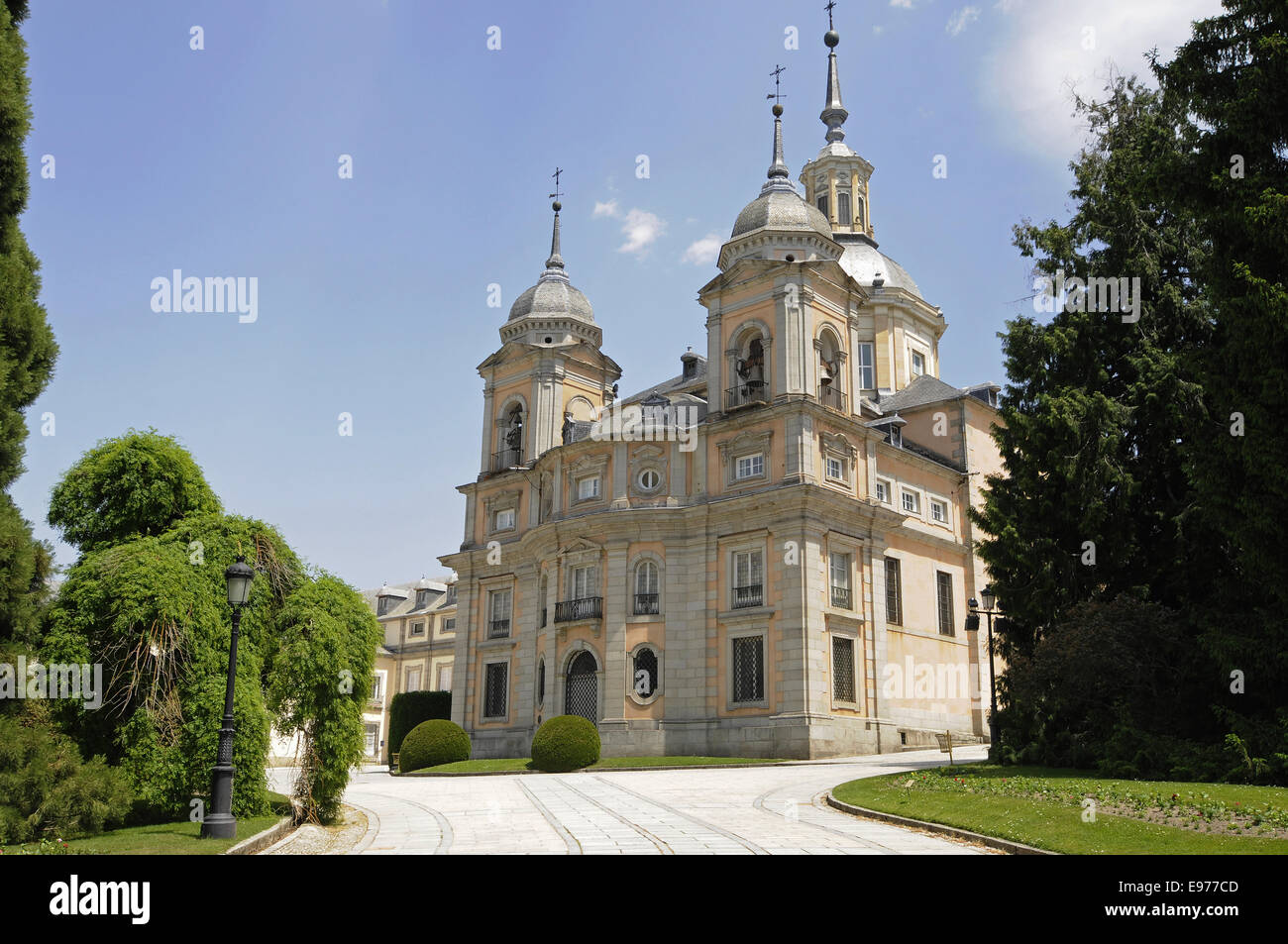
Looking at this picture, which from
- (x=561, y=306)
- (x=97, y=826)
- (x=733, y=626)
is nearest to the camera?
(x=97, y=826)

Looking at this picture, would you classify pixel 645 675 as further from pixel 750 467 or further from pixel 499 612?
pixel 499 612

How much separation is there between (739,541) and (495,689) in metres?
14.1

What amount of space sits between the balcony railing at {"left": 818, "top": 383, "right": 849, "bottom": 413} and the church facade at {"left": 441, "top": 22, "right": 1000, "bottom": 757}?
0.13m

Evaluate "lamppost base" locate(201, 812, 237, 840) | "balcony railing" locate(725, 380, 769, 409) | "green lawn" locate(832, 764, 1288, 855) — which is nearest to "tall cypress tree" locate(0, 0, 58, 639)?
"lamppost base" locate(201, 812, 237, 840)

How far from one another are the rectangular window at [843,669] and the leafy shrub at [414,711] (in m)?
19.9

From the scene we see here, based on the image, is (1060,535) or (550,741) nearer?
(1060,535)

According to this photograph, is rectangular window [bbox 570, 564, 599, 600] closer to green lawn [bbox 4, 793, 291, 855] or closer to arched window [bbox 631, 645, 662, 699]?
arched window [bbox 631, 645, 662, 699]

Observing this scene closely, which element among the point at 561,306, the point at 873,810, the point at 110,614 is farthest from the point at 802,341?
the point at 110,614

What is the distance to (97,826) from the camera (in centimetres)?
1385

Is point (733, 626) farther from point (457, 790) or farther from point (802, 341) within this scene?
point (457, 790)

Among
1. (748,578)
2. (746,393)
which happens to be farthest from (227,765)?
(746,393)

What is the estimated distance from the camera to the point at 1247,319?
17844 millimetres

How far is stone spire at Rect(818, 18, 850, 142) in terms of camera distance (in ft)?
204
